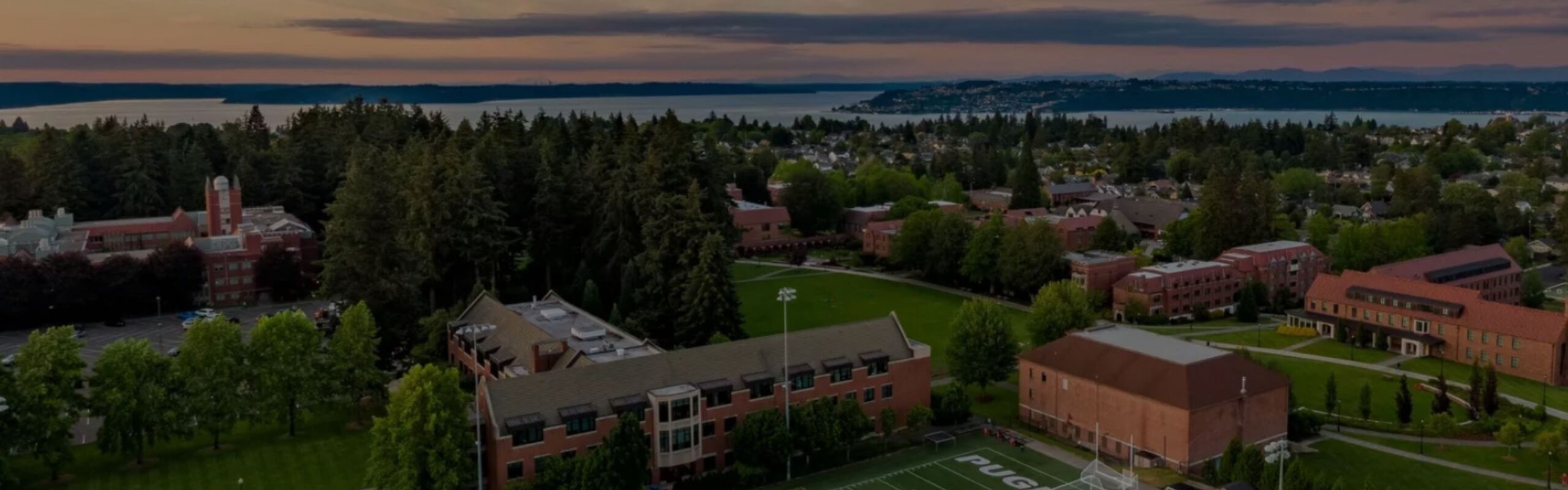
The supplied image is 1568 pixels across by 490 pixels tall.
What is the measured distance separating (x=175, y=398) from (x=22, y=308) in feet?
91.2

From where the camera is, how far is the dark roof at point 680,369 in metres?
38.1

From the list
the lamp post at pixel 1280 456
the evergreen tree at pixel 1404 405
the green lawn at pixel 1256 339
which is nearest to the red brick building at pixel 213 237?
the green lawn at pixel 1256 339

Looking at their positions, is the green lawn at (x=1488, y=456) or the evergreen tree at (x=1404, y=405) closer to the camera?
the green lawn at (x=1488, y=456)

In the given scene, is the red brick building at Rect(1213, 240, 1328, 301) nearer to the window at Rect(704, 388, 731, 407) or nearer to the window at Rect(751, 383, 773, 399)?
the window at Rect(751, 383, 773, 399)

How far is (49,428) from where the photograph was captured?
123ft

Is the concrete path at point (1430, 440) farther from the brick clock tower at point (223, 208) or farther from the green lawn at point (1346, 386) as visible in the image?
the brick clock tower at point (223, 208)

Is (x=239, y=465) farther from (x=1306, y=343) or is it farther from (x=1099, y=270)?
(x=1306, y=343)

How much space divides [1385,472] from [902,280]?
4440 centimetres

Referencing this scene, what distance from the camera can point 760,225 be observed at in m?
96.5

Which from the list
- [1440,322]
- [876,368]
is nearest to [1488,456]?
[1440,322]

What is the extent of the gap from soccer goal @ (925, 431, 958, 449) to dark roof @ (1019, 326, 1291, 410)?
5.51 metres

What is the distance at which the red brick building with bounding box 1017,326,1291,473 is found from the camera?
41594 mm

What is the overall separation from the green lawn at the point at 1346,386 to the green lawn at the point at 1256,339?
309 centimetres

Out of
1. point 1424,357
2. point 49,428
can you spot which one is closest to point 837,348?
point 49,428
